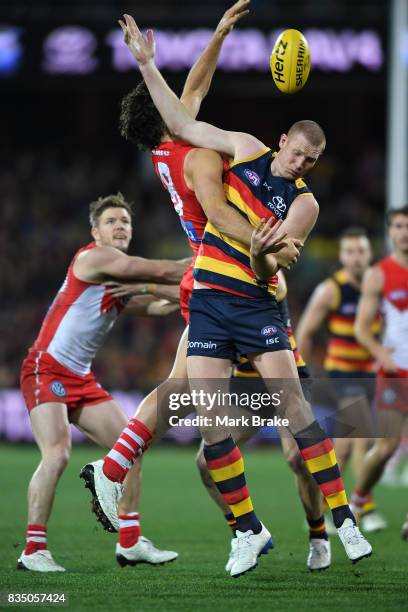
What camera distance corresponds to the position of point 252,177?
569 centimetres

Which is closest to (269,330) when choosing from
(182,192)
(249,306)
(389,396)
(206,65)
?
(249,306)

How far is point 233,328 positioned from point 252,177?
85 centimetres

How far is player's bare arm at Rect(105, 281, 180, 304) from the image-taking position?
658 cm

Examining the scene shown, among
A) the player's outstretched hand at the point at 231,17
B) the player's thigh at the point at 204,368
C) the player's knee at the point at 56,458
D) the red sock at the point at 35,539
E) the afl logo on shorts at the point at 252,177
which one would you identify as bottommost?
the red sock at the point at 35,539

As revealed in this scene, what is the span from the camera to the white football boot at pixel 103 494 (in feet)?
18.2

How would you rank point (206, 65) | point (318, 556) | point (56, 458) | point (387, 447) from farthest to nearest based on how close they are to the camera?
point (387, 447), point (206, 65), point (56, 458), point (318, 556)

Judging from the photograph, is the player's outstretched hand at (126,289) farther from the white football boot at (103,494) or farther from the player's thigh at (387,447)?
the player's thigh at (387,447)

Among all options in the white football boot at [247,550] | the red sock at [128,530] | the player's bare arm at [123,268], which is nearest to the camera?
the white football boot at [247,550]

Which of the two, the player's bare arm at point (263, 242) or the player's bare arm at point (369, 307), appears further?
the player's bare arm at point (369, 307)

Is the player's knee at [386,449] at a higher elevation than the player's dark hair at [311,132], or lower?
lower

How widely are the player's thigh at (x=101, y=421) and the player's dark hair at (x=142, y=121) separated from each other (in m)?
1.71

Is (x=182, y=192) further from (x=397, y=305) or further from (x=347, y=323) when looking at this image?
(x=347, y=323)

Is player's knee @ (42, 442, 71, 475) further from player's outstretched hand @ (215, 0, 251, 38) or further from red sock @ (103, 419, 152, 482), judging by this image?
player's outstretched hand @ (215, 0, 251, 38)

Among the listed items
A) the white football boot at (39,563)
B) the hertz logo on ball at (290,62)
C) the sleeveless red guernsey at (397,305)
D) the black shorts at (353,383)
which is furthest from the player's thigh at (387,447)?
the hertz logo on ball at (290,62)
